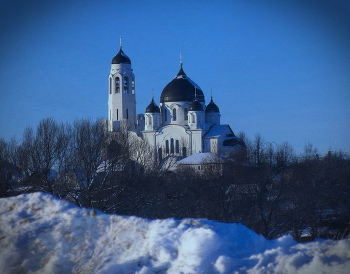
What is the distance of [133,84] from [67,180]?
3624cm

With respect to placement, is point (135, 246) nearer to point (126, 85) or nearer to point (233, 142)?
point (233, 142)

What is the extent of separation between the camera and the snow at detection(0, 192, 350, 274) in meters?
4.47

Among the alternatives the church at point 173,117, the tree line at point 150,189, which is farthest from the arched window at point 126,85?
the tree line at point 150,189

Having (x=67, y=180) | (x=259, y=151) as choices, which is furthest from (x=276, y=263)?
(x=259, y=151)

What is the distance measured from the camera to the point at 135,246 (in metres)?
4.95

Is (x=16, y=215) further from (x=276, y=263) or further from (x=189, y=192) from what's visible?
(x=189, y=192)

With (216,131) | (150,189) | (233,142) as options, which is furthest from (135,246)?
(216,131)

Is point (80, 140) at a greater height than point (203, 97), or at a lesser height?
lesser

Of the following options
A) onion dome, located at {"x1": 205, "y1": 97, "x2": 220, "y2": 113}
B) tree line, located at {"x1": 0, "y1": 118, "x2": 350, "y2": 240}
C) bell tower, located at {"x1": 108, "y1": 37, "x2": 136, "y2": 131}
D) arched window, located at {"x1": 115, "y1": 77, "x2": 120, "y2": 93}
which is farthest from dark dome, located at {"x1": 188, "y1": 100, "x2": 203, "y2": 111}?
tree line, located at {"x1": 0, "y1": 118, "x2": 350, "y2": 240}

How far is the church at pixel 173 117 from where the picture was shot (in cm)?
5062

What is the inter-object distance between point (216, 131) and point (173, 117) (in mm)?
3779

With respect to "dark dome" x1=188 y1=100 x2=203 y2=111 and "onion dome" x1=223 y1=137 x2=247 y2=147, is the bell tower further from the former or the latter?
"onion dome" x1=223 y1=137 x2=247 y2=147

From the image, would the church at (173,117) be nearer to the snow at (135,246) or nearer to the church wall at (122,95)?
the church wall at (122,95)

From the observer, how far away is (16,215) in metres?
5.50
